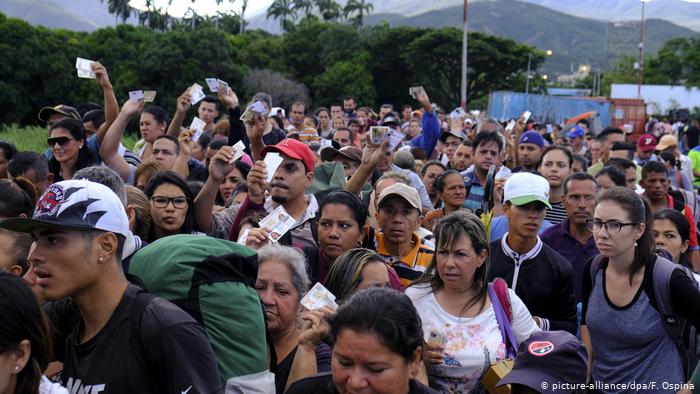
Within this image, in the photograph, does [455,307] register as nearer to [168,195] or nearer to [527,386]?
[527,386]

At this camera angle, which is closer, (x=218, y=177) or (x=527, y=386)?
(x=527, y=386)

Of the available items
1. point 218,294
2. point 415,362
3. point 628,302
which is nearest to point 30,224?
point 218,294

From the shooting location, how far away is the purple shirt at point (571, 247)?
247 inches

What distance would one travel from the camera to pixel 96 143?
7.50m

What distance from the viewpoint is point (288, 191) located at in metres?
5.71

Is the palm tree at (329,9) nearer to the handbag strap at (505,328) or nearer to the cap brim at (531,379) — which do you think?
the handbag strap at (505,328)

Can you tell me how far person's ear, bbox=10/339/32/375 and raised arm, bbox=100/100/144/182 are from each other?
16.0ft

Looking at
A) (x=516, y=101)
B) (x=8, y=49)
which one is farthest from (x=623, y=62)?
(x=8, y=49)

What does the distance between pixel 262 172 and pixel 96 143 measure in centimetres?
264

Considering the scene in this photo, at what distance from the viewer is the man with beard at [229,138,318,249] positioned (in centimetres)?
562

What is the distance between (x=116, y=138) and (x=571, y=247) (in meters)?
4.05

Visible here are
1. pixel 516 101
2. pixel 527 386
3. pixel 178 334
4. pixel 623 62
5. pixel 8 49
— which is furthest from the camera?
pixel 623 62

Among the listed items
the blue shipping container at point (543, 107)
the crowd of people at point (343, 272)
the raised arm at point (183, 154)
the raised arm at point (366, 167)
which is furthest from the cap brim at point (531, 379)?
the blue shipping container at point (543, 107)

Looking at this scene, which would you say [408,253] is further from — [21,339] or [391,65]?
[391,65]
